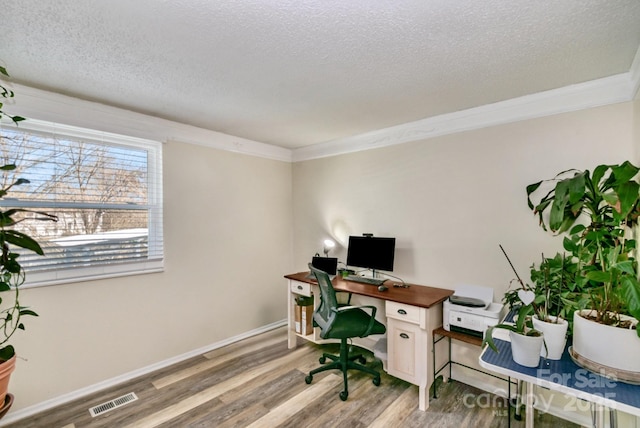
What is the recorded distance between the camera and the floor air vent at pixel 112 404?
7.09ft

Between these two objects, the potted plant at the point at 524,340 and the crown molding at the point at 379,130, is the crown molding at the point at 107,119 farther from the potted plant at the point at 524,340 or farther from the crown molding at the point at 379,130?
the potted plant at the point at 524,340

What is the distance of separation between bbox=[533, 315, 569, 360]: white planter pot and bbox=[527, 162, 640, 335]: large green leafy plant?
0.15 m

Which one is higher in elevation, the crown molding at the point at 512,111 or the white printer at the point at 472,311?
the crown molding at the point at 512,111

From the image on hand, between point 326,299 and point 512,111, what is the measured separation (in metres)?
2.12

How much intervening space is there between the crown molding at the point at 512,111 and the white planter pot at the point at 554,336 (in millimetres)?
1571

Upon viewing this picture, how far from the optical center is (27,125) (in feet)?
7.06

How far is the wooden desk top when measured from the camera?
2.28 m

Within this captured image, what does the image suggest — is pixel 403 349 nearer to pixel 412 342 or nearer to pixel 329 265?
pixel 412 342

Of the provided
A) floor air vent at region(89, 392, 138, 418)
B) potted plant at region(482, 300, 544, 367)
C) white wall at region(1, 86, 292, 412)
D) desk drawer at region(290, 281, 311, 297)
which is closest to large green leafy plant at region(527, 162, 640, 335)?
potted plant at region(482, 300, 544, 367)

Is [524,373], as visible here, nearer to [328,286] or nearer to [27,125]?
[328,286]

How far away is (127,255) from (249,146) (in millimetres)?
1731

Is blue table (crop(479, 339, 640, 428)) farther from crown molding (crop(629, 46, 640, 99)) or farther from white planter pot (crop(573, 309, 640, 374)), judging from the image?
crown molding (crop(629, 46, 640, 99))

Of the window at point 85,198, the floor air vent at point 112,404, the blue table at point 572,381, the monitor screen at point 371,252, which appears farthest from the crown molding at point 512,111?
the floor air vent at point 112,404

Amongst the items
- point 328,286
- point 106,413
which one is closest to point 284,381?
point 328,286
